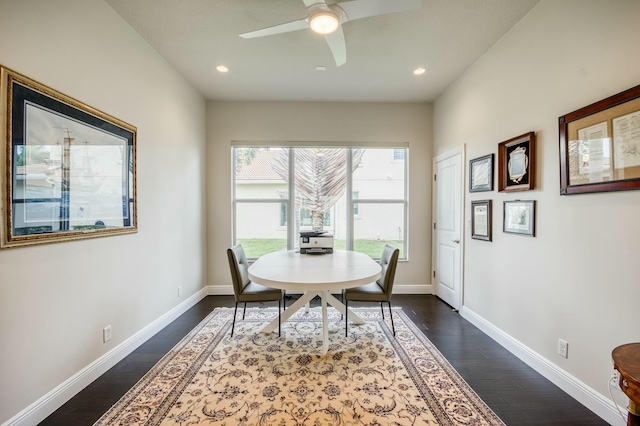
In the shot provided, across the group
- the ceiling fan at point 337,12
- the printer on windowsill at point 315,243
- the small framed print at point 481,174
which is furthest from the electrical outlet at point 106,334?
the small framed print at point 481,174

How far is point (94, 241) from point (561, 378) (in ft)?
11.7

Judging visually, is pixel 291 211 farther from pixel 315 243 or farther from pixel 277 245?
pixel 315 243

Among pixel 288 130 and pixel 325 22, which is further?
pixel 288 130

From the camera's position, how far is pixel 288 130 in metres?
4.02

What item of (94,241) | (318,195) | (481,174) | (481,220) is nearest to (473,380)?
(481,220)

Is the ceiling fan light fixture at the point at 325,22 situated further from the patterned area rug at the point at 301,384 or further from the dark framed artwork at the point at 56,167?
the patterned area rug at the point at 301,384

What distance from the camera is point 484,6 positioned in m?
2.11

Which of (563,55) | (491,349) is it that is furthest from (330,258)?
(563,55)

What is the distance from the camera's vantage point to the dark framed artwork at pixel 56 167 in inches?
57.0

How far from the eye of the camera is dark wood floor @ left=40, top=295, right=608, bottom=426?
5.40 feet

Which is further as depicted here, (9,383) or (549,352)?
(549,352)

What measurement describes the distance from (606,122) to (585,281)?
3.31 ft

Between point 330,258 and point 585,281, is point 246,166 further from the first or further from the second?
point 585,281

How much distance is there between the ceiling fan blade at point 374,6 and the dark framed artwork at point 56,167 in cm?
192
